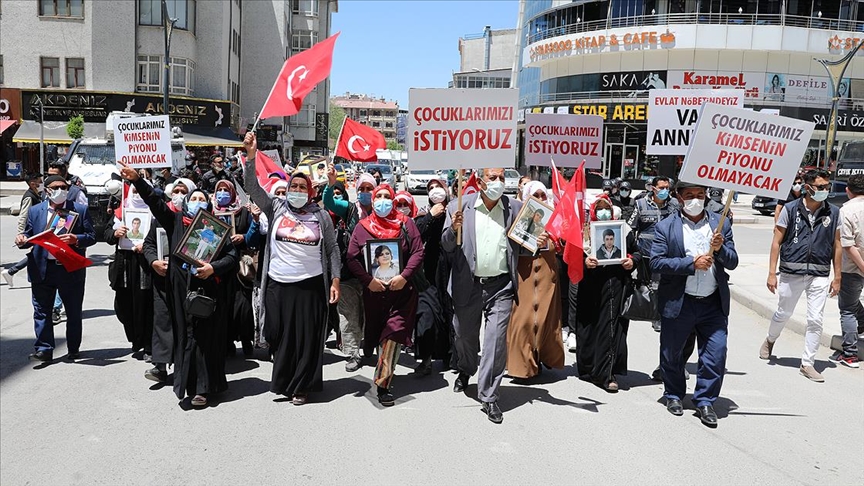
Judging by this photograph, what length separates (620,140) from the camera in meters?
46.4

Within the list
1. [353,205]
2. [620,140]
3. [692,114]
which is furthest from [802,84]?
[353,205]

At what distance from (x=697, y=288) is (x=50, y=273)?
19.4 feet

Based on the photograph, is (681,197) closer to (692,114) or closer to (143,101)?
(692,114)

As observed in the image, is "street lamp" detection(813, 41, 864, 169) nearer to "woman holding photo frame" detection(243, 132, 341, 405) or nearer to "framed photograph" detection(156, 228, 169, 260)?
"woman holding photo frame" detection(243, 132, 341, 405)

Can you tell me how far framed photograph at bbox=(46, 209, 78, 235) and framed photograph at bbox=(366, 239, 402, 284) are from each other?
3.18m

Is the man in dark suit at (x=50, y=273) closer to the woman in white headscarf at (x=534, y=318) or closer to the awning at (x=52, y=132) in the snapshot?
the woman in white headscarf at (x=534, y=318)

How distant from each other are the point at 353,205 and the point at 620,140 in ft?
135

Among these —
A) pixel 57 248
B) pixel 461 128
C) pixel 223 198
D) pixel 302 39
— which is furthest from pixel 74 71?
pixel 461 128

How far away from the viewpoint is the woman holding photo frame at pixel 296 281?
5918 mm

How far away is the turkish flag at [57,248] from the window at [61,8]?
34291mm

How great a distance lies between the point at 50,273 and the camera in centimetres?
701

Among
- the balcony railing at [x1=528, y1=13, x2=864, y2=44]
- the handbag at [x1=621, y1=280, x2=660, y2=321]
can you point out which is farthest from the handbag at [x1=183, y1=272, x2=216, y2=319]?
the balcony railing at [x1=528, y1=13, x2=864, y2=44]

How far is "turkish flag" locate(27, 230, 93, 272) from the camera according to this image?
685 cm

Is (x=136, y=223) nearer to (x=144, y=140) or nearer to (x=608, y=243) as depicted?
(x=144, y=140)
